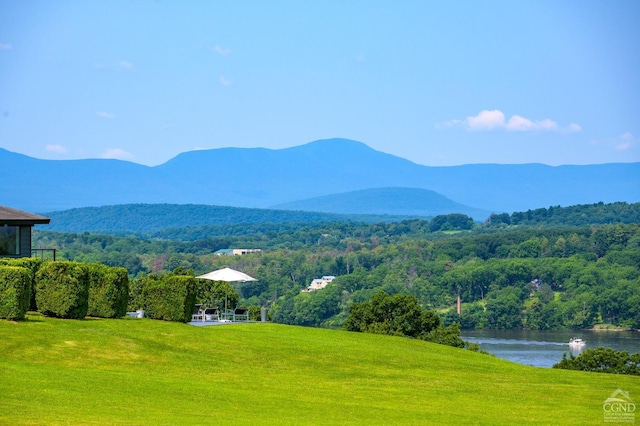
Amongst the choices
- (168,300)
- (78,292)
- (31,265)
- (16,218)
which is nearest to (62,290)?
(78,292)

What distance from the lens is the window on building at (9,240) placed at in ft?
135

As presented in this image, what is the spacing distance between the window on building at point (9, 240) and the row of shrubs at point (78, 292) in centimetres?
595

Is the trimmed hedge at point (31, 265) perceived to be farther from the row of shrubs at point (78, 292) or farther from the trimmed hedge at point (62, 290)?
the trimmed hedge at point (62, 290)

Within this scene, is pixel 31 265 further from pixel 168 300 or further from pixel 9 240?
pixel 9 240

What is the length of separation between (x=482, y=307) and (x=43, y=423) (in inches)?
5702

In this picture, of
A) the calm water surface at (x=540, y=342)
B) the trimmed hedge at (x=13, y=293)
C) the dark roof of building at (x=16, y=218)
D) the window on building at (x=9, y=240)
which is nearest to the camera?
the trimmed hedge at (x=13, y=293)

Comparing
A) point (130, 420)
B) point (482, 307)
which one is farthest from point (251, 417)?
point (482, 307)

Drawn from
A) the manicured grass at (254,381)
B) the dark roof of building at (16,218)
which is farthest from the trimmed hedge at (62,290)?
the dark roof of building at (16,218)

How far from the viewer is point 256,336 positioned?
34500mm

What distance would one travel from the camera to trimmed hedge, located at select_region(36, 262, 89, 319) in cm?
3316

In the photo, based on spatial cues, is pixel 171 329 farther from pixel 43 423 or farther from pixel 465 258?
pixel 465 258

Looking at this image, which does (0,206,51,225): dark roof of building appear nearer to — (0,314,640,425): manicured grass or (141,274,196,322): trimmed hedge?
(141,274,196,322): trimmed hedge

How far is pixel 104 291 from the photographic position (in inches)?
1398

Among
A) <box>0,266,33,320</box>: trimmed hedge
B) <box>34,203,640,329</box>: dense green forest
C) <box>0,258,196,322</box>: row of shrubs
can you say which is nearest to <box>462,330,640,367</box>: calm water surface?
<box>34,203,640,329</box>: dense green forest
